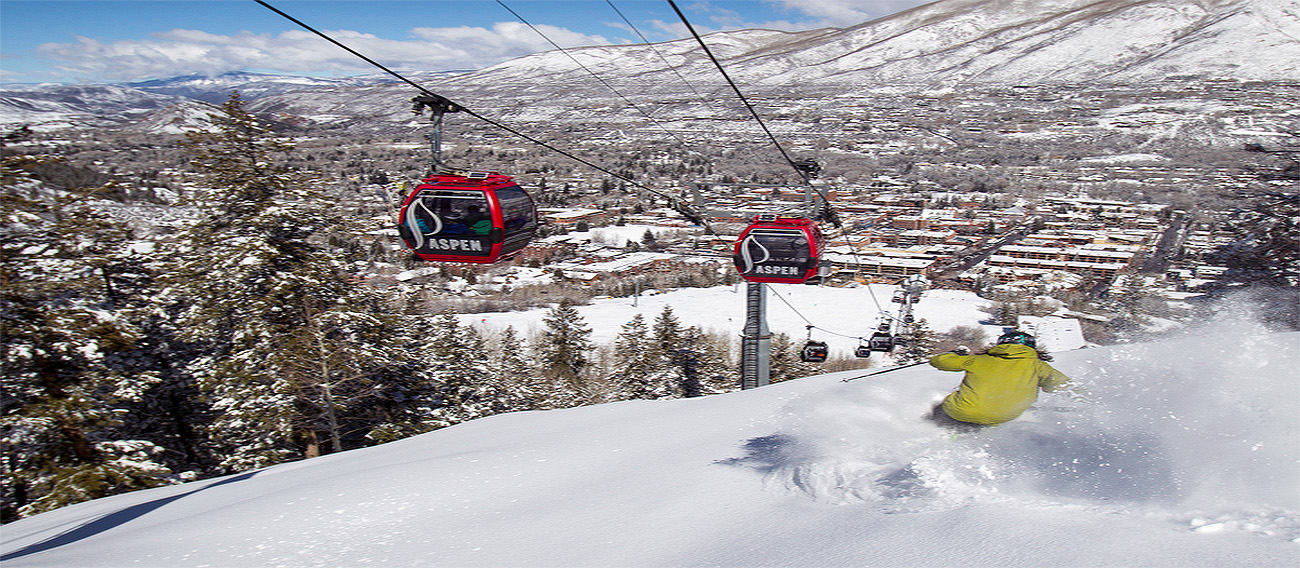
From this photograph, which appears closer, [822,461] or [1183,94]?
[822,461]

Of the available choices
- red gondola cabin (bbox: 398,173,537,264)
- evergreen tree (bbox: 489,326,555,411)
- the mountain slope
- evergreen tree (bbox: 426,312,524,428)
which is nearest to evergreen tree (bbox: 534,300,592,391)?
evergreen tree (bbox: 489,326,555,411)

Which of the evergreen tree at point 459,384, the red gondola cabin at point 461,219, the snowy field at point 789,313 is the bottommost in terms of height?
the snowy field at point 789,313

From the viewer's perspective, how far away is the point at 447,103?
7.16 meters

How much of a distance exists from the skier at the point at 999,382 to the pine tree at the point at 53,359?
468 inches

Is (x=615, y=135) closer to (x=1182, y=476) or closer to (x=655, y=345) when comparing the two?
(x=655, y=345)

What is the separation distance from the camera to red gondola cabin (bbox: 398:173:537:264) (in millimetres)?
7832

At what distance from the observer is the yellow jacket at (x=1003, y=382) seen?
17.0ft

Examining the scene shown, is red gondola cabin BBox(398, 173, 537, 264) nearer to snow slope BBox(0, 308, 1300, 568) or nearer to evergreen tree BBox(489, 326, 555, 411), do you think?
snow slope BBox(0, 308, 1300, 568)

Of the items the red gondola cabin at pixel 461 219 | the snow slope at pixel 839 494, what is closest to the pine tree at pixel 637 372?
the red gondola cabin at pixel 461 219

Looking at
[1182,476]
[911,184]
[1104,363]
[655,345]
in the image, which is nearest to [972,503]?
[1182,476]

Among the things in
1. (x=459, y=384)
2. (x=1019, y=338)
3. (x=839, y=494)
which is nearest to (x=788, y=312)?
(x=459, y=384)

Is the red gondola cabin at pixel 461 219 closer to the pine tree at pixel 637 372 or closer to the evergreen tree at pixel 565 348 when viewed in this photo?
the pine tree at pixel 637 372

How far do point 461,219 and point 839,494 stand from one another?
5244 millimetres

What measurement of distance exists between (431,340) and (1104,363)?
14.7 m
